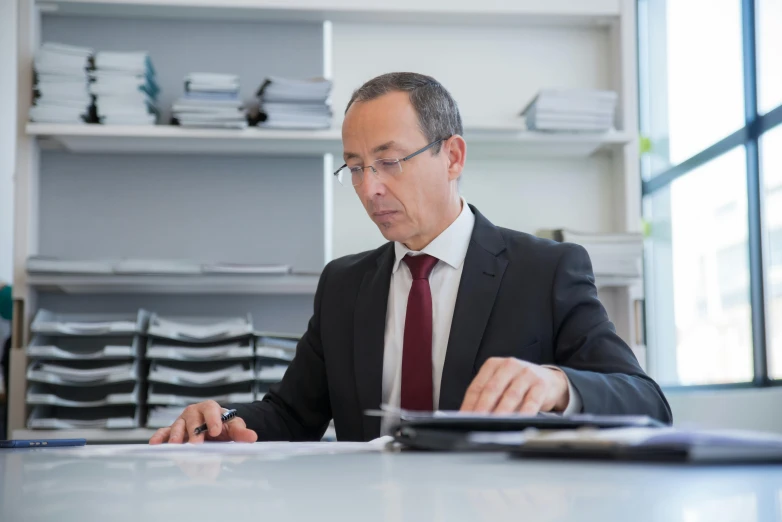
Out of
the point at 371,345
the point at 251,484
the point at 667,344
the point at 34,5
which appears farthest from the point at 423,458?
the point at 667,344

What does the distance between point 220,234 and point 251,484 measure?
2267mm

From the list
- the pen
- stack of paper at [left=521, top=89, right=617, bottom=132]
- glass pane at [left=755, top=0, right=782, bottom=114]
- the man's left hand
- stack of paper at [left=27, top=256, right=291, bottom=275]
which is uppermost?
glass pane at [left=755, top=0, right=782, bottom=114]

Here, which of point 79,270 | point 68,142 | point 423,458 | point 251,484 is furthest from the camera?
point 68,142

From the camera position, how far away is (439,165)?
175 cm

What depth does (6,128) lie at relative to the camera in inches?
168

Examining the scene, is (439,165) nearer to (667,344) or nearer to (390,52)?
(390,52)

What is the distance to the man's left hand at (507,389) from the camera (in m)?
0.96

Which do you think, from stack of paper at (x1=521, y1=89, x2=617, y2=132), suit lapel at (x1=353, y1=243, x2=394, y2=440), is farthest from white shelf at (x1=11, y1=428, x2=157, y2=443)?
stack of paper at (x1=521, y1=89, x2=617, y2=132)

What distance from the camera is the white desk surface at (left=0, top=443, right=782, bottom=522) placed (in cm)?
45

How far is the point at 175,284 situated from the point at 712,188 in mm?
1862

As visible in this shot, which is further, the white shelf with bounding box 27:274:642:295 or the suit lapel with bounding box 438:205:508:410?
the white shelf with bounding box 27:274:642:295

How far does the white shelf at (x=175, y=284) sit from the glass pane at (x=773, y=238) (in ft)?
4.64

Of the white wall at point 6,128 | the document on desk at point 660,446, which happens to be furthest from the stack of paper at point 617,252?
the white wall at point 6,128

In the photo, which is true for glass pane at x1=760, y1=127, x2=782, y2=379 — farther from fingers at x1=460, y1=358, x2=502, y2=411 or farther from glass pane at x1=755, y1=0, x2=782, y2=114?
fingers at x1=460, y1=358, x2=502, y2=411
